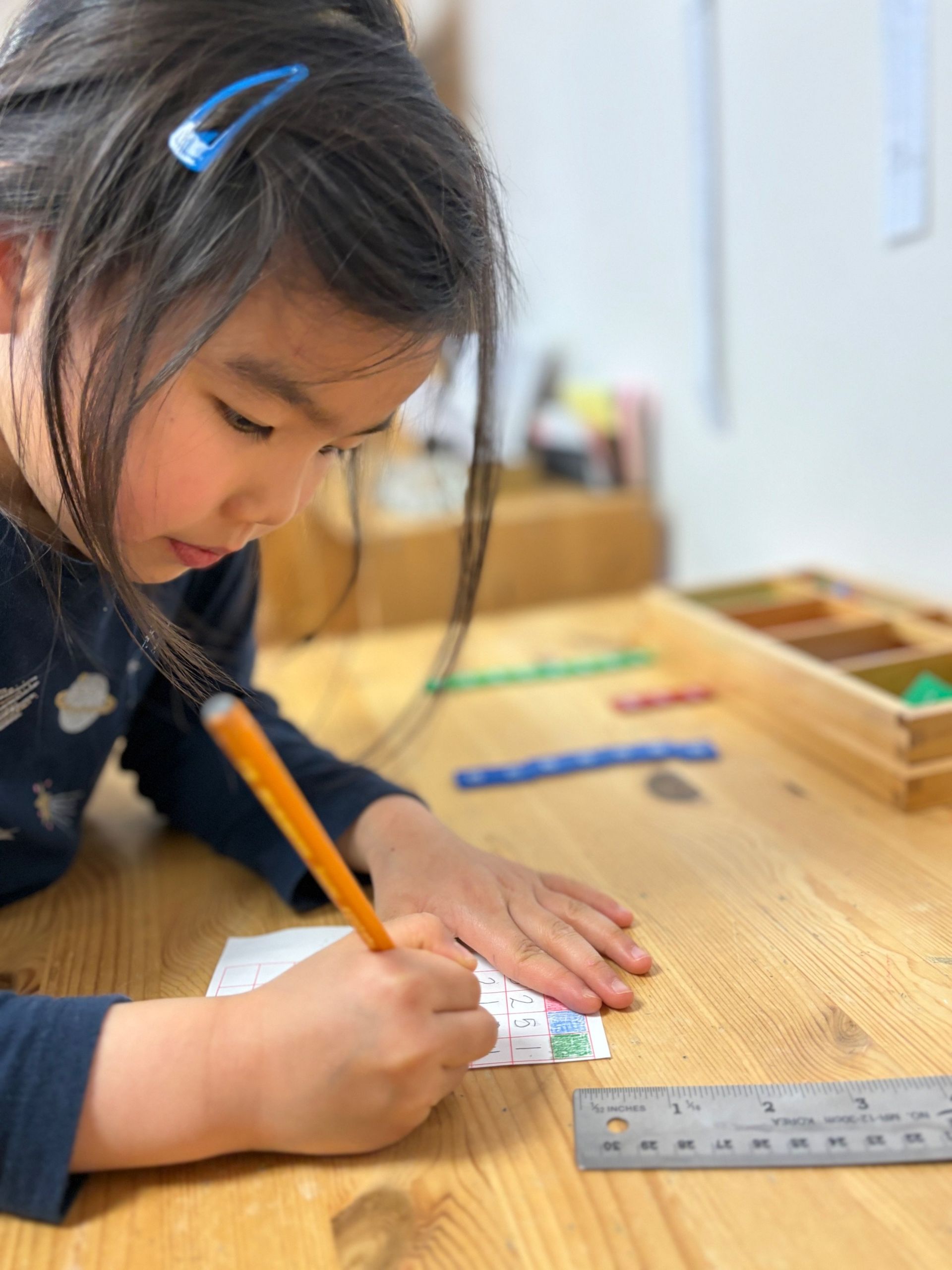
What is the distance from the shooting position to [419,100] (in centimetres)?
49

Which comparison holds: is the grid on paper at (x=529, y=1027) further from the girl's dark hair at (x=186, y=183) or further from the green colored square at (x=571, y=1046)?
the girl's dark hair at (x=186, y=183)

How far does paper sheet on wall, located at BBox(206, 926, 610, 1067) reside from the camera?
0.48 meters

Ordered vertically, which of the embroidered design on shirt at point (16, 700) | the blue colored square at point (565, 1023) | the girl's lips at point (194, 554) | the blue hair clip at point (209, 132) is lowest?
the blue colored square at point (565, 1023)

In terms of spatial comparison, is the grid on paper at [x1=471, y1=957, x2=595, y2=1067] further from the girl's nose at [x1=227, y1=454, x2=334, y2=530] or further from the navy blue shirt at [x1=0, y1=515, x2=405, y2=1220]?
the girl's nose at [x1=227, y1=454, x2=334, y2=530]

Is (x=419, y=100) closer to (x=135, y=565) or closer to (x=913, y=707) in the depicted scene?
(x=135, y=565)

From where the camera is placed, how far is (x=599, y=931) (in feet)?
1.83

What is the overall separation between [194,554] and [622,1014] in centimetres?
32

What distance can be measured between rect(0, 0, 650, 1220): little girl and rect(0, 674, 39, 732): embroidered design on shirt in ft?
0.24

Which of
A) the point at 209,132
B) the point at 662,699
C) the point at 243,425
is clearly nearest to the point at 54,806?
the point at 243,425

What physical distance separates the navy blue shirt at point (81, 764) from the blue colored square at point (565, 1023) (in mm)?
182

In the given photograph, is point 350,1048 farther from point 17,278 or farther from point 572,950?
point 17,278

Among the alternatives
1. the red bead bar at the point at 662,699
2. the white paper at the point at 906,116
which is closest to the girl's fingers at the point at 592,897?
the red bead bar at the point at 662,699

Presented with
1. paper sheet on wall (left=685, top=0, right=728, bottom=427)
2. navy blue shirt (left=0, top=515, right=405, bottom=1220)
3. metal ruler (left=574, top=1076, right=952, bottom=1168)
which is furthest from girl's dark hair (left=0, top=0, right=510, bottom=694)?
paper sheet on wall (left=685, top=0, right=728, bottom=427)

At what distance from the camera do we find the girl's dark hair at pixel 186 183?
17.5 inches
